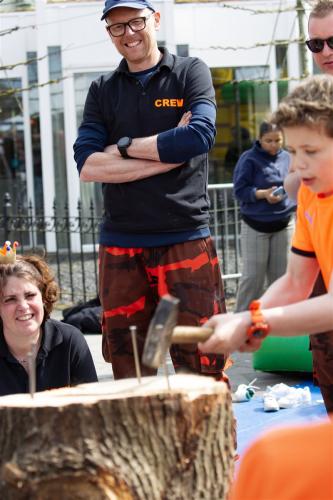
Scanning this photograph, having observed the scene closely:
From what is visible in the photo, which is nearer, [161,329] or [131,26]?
[161,329]

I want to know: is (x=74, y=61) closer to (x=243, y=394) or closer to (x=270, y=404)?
(x=243, y=394)

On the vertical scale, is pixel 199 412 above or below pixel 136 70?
below

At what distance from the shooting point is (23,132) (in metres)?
15.4

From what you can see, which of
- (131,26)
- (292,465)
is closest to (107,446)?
(292,465)

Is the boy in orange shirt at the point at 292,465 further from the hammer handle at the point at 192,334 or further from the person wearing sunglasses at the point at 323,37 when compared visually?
the person wearing sunglasses at the point at 323,37

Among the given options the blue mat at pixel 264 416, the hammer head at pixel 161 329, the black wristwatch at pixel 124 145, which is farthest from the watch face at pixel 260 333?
the blue mat at pixel 264 416

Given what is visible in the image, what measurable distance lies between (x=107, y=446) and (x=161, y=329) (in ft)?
1.83

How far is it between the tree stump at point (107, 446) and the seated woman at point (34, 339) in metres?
1.19

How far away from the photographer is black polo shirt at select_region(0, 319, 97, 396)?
432 cm

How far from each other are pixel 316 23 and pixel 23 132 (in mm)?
11429

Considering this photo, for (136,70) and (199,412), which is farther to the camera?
(136,70)

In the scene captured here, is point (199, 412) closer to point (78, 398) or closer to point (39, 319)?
point (78, 398)

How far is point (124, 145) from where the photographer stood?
4.58 m

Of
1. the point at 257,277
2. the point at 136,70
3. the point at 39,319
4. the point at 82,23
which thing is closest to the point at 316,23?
the point at 136,70
